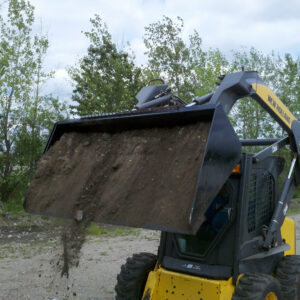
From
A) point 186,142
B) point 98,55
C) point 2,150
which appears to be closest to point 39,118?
point 2,150

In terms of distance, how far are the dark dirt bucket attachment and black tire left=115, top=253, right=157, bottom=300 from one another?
1286mm

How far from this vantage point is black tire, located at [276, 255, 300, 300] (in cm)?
389

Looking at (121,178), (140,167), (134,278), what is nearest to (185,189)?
(140,167)

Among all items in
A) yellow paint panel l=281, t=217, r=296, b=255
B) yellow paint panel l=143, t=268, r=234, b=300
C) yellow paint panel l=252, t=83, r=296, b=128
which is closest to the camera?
yellow paint panel l=143, t=268, r=234, b=300

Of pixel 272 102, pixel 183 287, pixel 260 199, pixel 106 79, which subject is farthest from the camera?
pixel 106 79

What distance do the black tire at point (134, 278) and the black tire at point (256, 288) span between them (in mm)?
1258

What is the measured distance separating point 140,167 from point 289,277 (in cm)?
186

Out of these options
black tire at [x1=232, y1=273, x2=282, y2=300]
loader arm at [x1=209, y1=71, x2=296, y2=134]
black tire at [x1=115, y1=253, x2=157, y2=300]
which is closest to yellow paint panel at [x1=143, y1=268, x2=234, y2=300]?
black tire at [x1=232, y1=273, x2=282, y2=300]

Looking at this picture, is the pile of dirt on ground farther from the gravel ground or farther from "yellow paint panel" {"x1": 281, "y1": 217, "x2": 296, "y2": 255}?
"yellow paint panel" {"x1": 281, "y1": 217, "x2": 296, "y2": 255}

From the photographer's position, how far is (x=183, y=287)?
378 cm

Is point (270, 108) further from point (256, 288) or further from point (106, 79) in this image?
point (106, 79)

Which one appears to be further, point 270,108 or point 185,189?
point 270,108

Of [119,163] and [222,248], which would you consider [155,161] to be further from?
[222,248]

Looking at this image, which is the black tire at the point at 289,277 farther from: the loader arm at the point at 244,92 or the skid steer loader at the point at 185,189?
the loader arm at the point at 244,92
